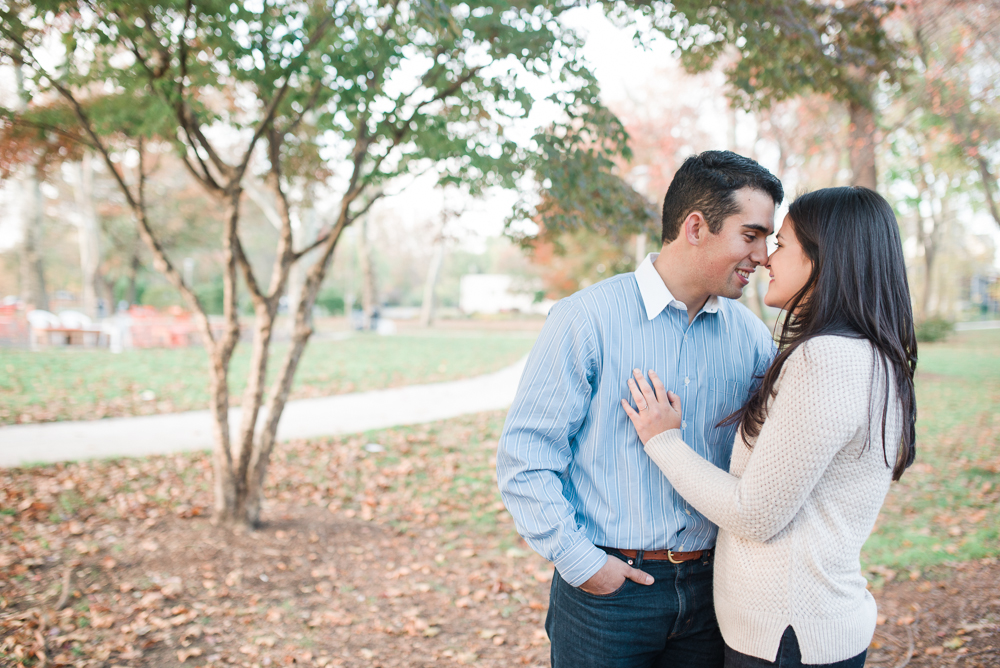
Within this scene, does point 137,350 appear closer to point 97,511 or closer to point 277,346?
point 277,346

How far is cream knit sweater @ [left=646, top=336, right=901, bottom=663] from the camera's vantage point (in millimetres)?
1528

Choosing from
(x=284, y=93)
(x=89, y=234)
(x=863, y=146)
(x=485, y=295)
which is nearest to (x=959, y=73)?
(x=863, y=146)

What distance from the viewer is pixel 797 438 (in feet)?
5.02

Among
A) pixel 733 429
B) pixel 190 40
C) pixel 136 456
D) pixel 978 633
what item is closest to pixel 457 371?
pixel 136 456

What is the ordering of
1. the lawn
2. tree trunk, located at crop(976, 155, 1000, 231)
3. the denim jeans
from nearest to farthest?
the denim jeans
the lawn
tree trunk, located at crop(976, 155, 1000, 231)

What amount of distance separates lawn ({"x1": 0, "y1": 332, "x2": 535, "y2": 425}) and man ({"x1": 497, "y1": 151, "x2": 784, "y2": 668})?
9094 millimetres

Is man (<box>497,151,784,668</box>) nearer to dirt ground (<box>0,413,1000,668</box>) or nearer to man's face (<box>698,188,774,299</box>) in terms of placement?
man's face (<box>698,188,774,299</box>)

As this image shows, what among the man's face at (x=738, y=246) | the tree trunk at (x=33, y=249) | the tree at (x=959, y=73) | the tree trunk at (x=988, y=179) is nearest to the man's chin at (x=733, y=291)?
the man's face at (x=738, y=246)

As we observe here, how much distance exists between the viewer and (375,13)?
454 centimetres

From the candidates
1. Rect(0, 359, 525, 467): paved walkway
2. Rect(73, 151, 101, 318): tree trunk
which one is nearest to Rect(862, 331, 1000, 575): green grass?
Rect(0, 359, 525, 467): paved walkway

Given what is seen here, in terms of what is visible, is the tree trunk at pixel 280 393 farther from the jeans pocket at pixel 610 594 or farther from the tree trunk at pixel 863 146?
the tree trunk at pixel 863 146

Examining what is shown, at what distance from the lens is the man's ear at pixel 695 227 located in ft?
6.28

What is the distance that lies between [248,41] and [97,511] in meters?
4.09

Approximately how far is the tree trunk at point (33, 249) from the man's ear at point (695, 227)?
1981cm
